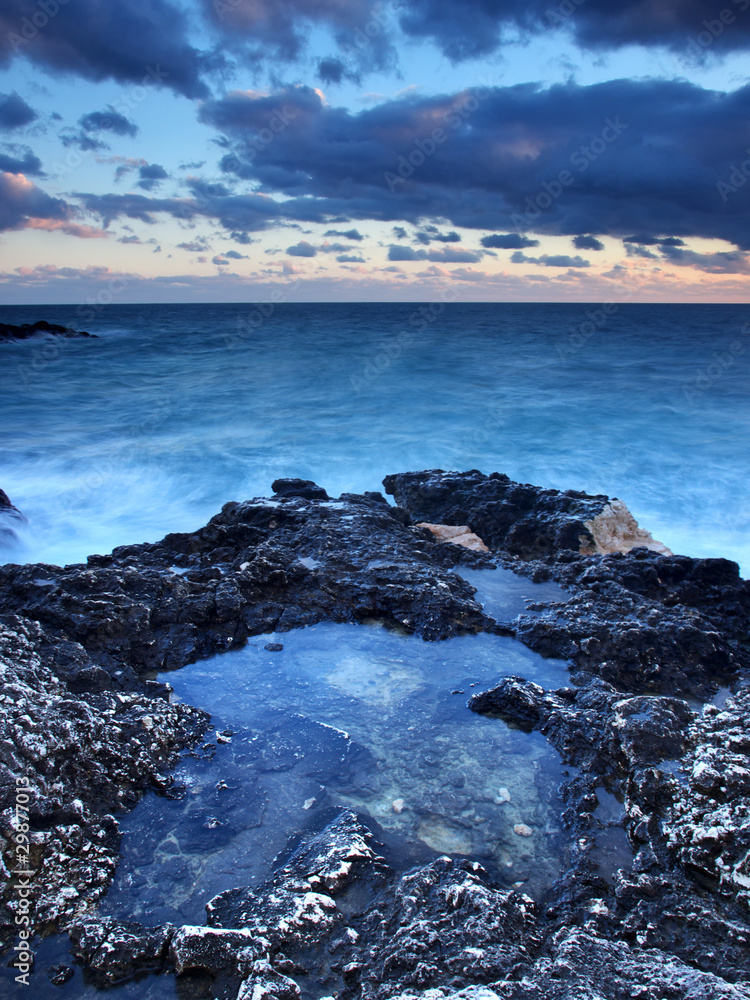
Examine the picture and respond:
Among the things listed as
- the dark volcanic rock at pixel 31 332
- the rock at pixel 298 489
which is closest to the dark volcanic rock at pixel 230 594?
the rock at pixel 298 489

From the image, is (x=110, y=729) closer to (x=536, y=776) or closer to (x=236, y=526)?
(x=536, y=776)

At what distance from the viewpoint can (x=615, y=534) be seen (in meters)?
6.75

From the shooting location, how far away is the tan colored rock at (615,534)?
6512mm

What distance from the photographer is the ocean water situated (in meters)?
10.3

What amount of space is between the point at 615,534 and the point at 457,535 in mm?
1732

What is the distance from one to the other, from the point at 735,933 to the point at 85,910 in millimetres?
2471

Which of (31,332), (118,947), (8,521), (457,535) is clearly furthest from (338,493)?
(31,332)

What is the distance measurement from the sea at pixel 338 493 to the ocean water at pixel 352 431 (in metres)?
0.08

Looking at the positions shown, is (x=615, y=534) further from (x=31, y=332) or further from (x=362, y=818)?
(x=31, y=332)

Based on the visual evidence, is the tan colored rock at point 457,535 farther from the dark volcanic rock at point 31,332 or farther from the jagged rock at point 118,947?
the dark volcanic rock at point 31,332

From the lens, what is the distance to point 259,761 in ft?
10.9

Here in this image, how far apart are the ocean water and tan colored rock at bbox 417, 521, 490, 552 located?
4113mm

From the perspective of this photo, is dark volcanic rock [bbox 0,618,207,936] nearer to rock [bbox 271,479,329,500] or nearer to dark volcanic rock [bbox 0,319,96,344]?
rock [bbox 271,479,329,500]

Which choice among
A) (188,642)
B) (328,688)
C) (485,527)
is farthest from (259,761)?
(485,527)
